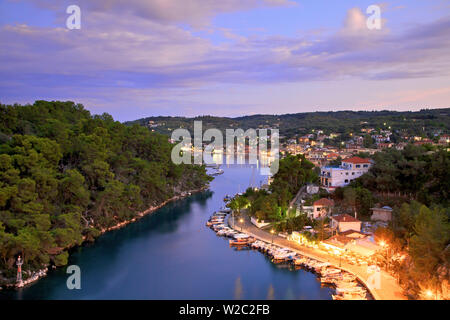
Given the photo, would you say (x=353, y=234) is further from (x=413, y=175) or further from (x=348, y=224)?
(x=413, y=175)

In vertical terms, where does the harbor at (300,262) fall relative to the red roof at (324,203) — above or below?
below

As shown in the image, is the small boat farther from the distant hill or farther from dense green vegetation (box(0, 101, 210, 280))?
the distant hill

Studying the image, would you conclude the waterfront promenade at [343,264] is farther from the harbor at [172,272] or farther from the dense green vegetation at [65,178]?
the dense green vegetation at [65,178]

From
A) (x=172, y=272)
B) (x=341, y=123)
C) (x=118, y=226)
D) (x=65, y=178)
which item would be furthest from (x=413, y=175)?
(x=341, y=123)

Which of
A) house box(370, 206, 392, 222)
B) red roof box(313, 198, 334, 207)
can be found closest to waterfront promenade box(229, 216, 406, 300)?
red roof box(313, 198, 334, 207)

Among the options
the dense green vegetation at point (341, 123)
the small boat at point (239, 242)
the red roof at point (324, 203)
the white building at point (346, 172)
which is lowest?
the small boat at point (239, 242)

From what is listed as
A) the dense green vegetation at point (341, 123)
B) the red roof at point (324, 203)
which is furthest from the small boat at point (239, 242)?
the dense green vegetation at point (341, 123)

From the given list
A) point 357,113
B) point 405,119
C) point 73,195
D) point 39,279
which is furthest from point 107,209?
point 357,113
